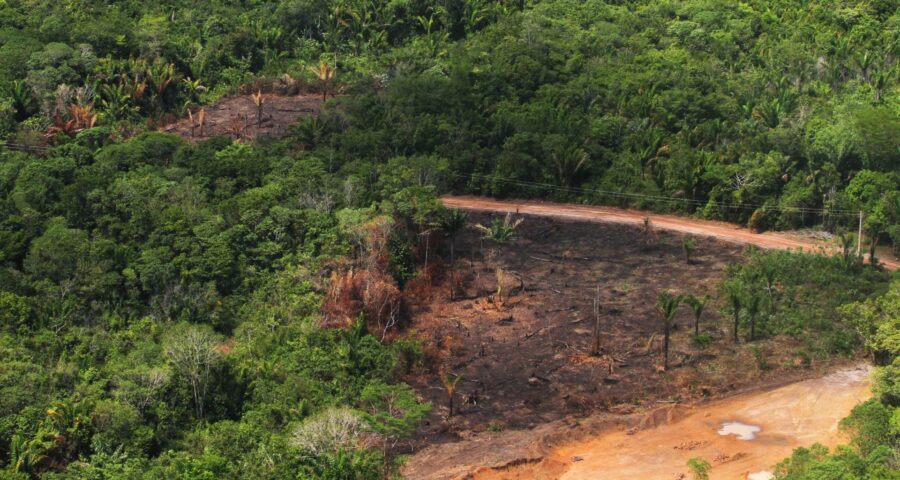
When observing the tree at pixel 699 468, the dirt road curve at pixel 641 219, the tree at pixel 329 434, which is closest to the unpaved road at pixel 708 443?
the tree at pixel 699 468

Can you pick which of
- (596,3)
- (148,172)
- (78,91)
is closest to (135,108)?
(78,91)

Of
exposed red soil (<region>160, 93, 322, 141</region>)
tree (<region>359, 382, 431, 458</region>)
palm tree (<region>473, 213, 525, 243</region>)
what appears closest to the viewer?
tree (<region>359, 382, 431, 458</region>)

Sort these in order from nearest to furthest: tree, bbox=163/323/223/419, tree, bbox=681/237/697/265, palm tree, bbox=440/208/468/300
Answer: tree, bbox=163/323/223/419, palm tree, bbox=440/208/468/300, tree, bbox=681/237/697/265

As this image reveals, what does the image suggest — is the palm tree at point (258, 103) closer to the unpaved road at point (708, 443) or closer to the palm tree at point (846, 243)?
the unpaved road at point (708, 443)

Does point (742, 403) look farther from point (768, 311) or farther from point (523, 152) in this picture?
point (523, 152)

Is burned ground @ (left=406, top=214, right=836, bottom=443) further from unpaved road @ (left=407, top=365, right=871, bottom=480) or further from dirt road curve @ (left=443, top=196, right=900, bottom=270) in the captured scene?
unpaved road @ (left=407, top=365, right=871, bottom=480)

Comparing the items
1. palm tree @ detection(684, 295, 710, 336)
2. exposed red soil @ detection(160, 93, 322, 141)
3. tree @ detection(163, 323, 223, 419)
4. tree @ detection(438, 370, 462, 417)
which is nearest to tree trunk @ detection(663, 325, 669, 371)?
palm tree @ detection(684, 295, 710, 336)

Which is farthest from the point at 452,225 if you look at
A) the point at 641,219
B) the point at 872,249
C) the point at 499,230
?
the point at 872,249
